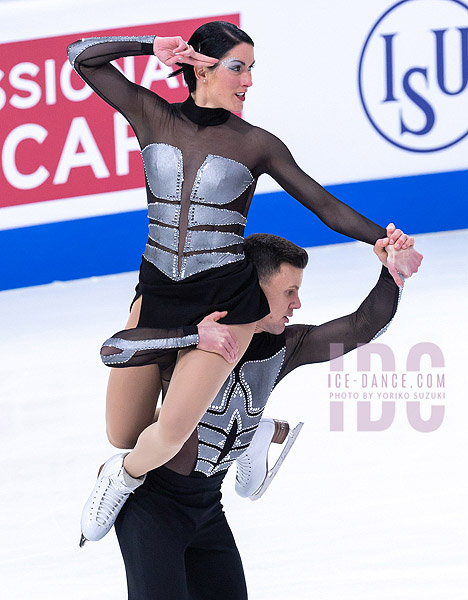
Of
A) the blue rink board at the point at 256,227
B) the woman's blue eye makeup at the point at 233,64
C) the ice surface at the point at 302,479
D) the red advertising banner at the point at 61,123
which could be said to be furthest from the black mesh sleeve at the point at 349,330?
the blue rink board at the point at 256,227

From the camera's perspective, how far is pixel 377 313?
10.1 ft

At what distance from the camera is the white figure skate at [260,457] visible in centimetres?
338

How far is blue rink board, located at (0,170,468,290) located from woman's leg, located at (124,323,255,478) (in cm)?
358

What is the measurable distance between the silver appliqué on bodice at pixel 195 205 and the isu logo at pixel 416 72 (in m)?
3.97

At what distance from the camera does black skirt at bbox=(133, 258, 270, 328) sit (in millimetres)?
2912

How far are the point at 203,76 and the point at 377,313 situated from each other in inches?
28.9

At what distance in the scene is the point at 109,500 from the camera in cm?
304

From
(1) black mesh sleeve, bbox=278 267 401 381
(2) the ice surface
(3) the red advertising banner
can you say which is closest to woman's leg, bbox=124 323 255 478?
(1) black mesh sleeve, bbox=278 267 401 381

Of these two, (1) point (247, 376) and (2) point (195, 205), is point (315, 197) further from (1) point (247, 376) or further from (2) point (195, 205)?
(1) point (247, 376)

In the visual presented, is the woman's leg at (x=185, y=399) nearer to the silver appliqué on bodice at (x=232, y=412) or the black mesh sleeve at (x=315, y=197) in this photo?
the silver appliqué on bodice at (x=232, y=412)

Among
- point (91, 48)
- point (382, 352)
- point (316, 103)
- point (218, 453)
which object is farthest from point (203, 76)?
point (316, 103)

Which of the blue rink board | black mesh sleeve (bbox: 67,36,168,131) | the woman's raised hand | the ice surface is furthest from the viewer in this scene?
the blue rink board

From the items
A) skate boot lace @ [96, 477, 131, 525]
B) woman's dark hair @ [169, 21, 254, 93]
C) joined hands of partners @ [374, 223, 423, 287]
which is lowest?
skate boot lace @ [96, 477, 131, 525]

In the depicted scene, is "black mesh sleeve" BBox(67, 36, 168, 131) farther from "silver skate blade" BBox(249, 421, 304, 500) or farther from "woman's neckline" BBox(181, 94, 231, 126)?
"silver skate blade" BBox(249, 421, 304, 500)
